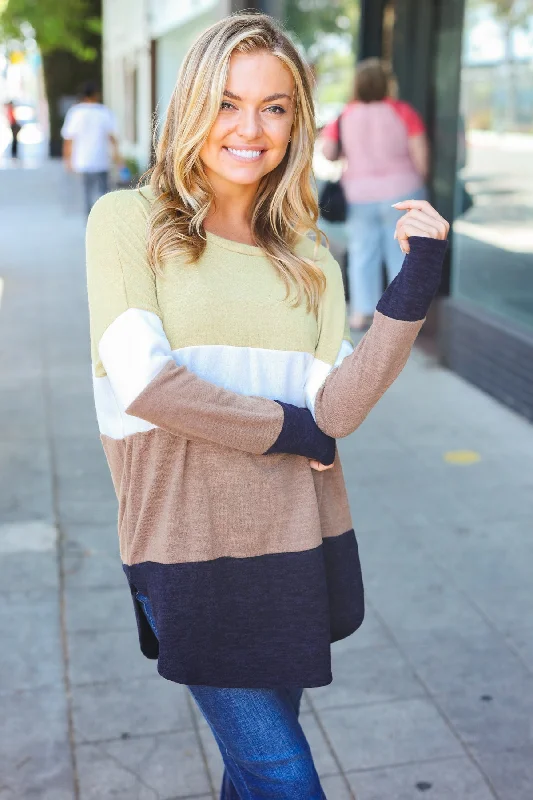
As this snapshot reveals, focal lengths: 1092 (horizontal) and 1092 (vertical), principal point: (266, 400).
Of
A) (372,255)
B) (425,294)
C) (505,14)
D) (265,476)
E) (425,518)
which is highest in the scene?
(505,14)

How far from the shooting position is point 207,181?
210 centimetres

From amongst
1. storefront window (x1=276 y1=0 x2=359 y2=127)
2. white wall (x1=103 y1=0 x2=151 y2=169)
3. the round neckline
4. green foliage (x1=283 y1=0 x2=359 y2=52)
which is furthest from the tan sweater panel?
white wall (x1=103 y1=0 x2=151 y2=169)

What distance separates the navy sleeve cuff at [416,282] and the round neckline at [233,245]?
290mm

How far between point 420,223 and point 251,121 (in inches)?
14.7

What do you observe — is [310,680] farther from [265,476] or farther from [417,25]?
[417,25]

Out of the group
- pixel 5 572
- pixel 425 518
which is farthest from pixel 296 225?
pixel 425 518

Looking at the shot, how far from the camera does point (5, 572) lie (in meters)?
4.39

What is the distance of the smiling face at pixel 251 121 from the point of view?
1992mm

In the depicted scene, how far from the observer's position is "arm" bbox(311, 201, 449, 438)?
192cm

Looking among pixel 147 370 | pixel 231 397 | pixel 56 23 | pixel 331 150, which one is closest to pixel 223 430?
pixel 231 397

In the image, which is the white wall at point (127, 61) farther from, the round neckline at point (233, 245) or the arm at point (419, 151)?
the round neckline at point (233, 245)

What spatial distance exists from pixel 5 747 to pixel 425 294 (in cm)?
202

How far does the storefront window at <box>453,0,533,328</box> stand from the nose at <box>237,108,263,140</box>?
5040mm

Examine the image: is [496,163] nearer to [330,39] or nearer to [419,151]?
[419,151]
